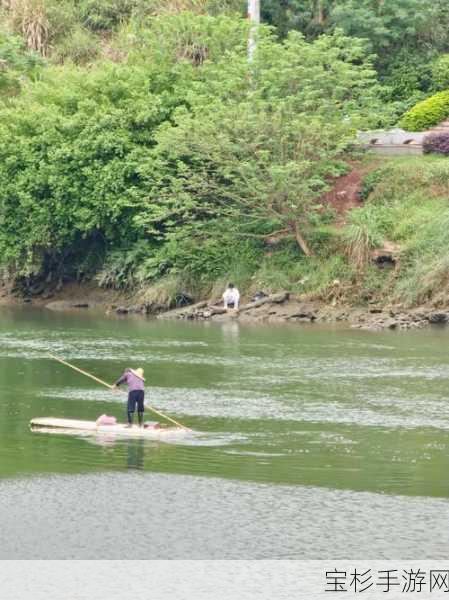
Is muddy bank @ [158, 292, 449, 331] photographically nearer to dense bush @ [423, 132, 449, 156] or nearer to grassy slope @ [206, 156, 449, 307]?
grassy slope @ [206, 156, 449, 307]

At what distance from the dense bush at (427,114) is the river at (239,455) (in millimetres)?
19171

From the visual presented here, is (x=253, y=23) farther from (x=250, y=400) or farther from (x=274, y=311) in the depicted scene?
(x=250, y=400)

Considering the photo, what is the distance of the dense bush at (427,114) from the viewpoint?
66.2 metres

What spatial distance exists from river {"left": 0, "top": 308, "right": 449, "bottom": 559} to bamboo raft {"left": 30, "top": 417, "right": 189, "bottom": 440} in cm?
30

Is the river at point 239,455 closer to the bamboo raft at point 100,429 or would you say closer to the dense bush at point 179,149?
the bamboo raft at point 100,429

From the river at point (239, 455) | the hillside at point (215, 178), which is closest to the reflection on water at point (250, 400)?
the river at point (239, 455)

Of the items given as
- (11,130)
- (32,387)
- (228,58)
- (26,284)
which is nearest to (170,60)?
(228,58)

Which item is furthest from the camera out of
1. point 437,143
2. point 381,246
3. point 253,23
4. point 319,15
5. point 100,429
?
point 319,15

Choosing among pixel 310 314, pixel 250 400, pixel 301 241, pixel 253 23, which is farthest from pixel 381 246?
pixel 250 400

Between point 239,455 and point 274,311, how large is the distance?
90.5 ft

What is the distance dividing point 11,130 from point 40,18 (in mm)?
13336

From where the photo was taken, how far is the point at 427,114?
217ft

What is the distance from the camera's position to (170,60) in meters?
66.6

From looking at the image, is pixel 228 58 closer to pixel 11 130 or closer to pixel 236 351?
pixel 11 130
